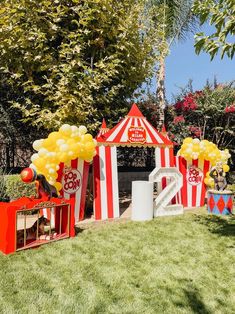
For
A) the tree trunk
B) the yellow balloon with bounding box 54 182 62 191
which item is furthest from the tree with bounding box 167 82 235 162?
the yellow balloon with bounding box 54 182 62 191

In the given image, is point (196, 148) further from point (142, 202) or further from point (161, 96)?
point (161, 96)

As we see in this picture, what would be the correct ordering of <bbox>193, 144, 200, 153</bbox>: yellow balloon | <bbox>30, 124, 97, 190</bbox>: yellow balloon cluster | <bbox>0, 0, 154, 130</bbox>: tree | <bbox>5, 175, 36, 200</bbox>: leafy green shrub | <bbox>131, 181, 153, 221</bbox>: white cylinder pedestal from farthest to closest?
<bbox>193, 144, 200, 153</bbox>: yellow balloon → <bbox>0, 0, 154, 130</bbox>: tree → <bbox>5, 175, 36, 200</bbox>: leafy green shrub → <bbox>131, 181, 153, 221</bbox>: white cylinder pedestal → <bbox>30, 124, 97, 190</bbox>: yellow balloon cluster

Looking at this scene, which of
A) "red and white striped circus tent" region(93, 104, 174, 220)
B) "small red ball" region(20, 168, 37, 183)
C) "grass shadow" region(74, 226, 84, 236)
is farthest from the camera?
"red and white striped circus tent" region(93, 104, 174, 220)

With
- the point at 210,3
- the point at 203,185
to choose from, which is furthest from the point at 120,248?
the point at 203,185

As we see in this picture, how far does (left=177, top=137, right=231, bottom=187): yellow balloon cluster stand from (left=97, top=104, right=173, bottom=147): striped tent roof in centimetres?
92

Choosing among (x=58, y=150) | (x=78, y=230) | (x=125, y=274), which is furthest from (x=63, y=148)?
(x=125, y=274)

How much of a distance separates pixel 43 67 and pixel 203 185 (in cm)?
635

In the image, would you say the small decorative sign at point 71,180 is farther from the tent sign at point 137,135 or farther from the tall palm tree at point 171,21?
the tall palm tree at point 171,21

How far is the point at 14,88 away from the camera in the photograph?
11.0 meters

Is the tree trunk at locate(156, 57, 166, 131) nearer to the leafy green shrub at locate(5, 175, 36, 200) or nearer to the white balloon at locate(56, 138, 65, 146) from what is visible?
the leafy green shrub at locate(5, 175, 36, 200)

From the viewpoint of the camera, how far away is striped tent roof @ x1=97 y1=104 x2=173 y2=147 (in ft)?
28.9

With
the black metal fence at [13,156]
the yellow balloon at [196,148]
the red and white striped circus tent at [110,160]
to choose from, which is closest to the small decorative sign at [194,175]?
the yellow balloon at [196,148]

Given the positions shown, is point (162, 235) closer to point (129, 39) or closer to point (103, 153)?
point (103, 153)

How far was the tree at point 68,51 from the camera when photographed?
9.31 meters
